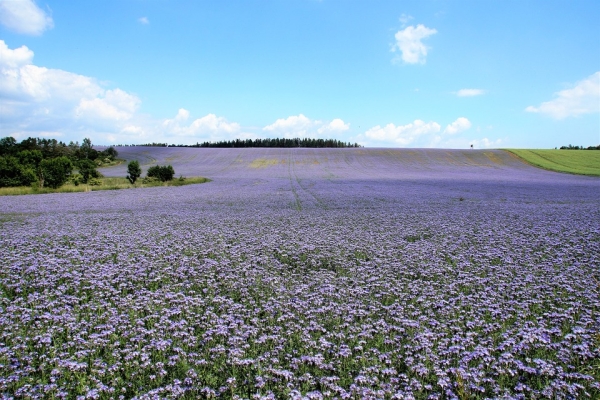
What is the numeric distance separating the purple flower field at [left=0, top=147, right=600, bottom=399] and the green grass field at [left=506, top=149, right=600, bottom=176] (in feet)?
186

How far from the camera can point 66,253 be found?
9.89 m

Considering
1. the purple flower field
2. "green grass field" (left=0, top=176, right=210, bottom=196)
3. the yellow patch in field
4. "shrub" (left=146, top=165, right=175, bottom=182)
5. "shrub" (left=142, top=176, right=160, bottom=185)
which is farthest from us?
the yellow patch in field

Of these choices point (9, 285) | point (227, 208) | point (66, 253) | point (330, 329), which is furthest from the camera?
point (227, 208)

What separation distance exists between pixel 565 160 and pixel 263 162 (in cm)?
5752

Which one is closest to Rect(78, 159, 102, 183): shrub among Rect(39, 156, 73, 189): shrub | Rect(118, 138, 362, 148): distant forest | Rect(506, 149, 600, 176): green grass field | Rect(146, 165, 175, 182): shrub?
Rect(39, 156, 73, 189): shrub

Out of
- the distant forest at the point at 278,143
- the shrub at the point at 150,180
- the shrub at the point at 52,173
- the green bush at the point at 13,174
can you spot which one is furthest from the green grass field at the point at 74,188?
the distant forest at the point at 278,143

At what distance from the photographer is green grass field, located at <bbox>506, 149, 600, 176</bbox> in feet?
199

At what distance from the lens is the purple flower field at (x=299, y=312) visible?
446cm

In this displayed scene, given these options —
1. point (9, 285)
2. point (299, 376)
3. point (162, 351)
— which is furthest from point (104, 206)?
point (299, 376)

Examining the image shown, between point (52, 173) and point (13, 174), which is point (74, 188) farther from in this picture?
point (13, 174)

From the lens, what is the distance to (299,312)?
249 inches

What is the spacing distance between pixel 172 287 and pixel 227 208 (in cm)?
1298

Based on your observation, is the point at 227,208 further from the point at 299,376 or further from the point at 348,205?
the point at 299,376

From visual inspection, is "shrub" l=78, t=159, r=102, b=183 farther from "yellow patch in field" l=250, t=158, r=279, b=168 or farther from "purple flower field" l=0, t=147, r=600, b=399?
"purple flower field" l=0, t=147, r=600, b=399
